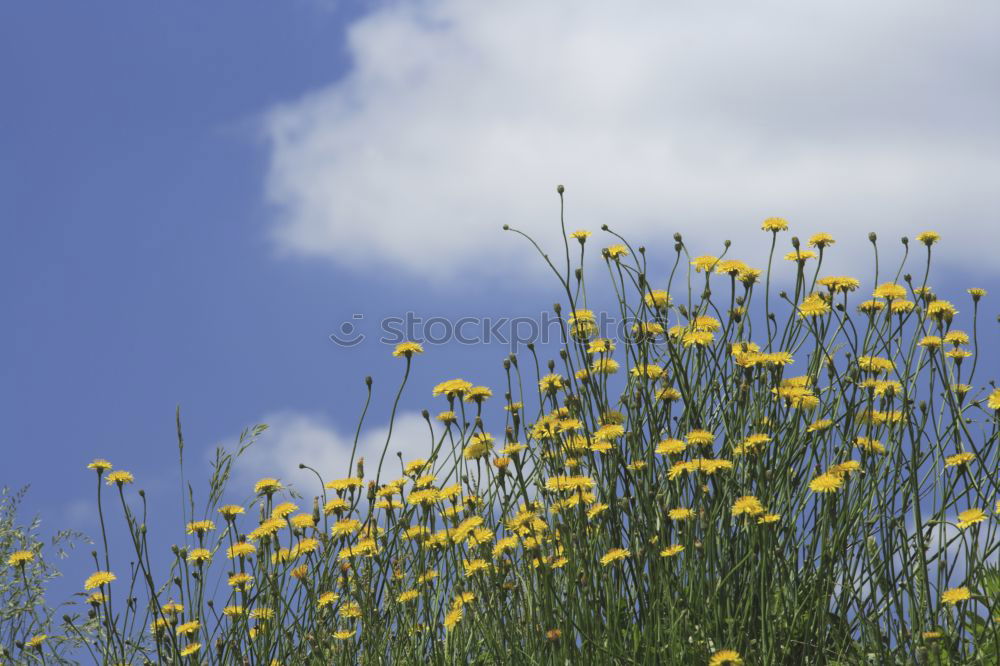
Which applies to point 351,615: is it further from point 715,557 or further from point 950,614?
point 950,614

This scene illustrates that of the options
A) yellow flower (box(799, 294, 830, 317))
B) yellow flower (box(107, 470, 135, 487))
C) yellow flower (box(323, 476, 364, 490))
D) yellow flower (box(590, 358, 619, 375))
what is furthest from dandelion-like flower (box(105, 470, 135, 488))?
yellow flower (box(799, 294, 830, 317))

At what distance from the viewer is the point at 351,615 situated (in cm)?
412

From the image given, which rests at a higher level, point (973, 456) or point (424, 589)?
point (973, 456)

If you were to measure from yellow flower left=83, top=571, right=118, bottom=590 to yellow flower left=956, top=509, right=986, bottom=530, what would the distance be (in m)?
3.03

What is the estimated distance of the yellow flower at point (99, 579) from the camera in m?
3.90

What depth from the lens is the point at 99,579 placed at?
3.91 m

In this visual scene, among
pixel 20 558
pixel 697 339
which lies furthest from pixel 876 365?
pixel 20 558

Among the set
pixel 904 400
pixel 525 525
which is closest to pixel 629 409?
pixel 525 525

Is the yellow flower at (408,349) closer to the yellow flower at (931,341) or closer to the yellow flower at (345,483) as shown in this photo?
the yellow flower at (345,483)

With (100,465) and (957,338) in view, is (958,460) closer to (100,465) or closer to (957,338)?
(957,338)

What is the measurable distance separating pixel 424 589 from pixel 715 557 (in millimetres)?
1014

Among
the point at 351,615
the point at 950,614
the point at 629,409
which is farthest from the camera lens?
the point at 351,615

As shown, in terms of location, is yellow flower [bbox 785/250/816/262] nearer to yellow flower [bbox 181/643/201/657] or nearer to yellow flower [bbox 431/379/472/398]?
yellow flower [bbox 431/379/472/398]

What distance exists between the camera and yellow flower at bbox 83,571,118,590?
12.8 feet
